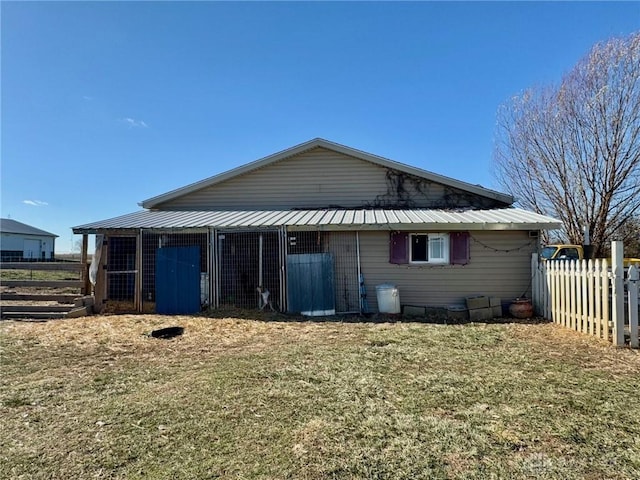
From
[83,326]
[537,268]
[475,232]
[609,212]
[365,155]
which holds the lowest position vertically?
[83,326]

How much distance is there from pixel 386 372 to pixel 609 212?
16605mm

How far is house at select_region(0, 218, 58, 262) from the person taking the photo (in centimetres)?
3716

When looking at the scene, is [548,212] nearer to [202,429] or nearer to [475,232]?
[475,232]

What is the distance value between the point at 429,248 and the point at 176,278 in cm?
701

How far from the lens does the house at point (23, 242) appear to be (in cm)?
3716

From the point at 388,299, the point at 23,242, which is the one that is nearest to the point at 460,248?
the point at 388,299

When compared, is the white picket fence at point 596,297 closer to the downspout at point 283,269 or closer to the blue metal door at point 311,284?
the blue metal door at point 311,284

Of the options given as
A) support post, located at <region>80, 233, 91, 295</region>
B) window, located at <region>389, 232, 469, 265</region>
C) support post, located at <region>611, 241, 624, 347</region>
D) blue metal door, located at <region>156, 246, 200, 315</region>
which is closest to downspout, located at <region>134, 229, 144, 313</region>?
blue metal door, located at <region>156, 246, 200, 315</region>

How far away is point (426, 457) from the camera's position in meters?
2.99

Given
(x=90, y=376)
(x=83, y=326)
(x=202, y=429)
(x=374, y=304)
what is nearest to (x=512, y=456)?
(x=202, y=429)

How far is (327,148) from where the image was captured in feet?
43.4

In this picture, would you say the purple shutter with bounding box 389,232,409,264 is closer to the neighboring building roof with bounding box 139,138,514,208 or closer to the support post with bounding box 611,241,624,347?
the neighboring building roof with bounding box 139,138,514,208

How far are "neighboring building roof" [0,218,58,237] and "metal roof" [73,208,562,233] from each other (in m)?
35.1

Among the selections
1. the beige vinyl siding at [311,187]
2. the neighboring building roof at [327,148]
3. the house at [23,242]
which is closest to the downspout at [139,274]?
the beige vinyl siding at [311,187]
